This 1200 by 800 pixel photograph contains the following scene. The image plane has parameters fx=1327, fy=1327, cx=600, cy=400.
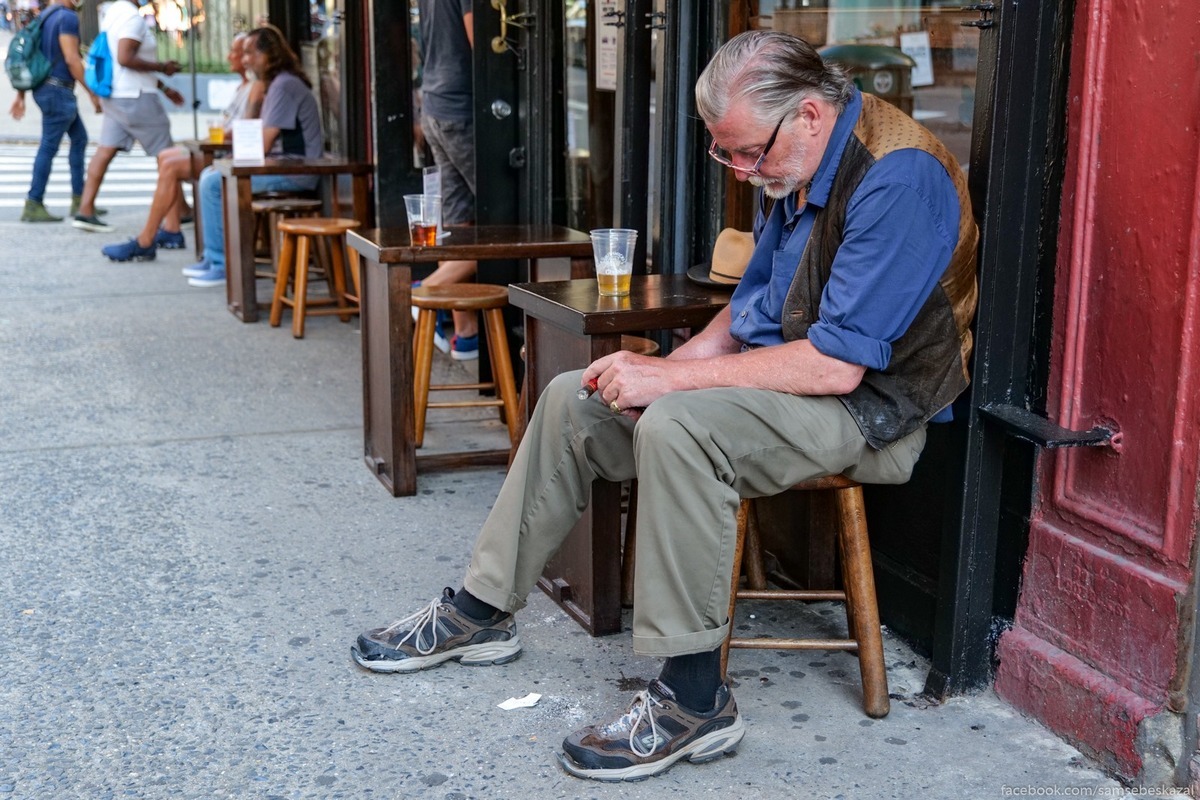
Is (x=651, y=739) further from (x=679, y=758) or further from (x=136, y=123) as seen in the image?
(x=136, y=123)

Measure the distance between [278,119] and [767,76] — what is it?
542cm

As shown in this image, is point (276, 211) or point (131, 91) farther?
point (131, 91)

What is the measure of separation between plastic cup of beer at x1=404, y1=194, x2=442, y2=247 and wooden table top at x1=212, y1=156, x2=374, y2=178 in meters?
2.95

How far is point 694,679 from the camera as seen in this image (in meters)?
2.63

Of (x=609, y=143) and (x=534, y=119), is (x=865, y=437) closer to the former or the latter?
(x=609, y=143)

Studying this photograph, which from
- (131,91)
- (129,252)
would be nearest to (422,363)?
(129,252)

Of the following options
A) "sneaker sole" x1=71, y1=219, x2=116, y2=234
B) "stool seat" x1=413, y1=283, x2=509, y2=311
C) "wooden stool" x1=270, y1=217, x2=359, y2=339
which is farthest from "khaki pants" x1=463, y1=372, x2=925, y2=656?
"sneaker sole" x1=71, y1=219, x2=116, y2=234

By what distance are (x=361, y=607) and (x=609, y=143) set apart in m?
2.22

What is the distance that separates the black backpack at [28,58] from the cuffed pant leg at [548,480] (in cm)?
848

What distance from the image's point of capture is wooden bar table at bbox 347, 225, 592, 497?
13.2 feet

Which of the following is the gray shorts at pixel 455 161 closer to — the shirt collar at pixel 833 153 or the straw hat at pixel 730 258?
the straw hat at pixel 730 258

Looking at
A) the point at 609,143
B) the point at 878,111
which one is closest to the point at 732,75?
the point at 878,111

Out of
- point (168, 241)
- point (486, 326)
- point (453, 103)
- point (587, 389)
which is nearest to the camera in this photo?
point (587, 389)

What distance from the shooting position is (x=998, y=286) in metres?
2.64
